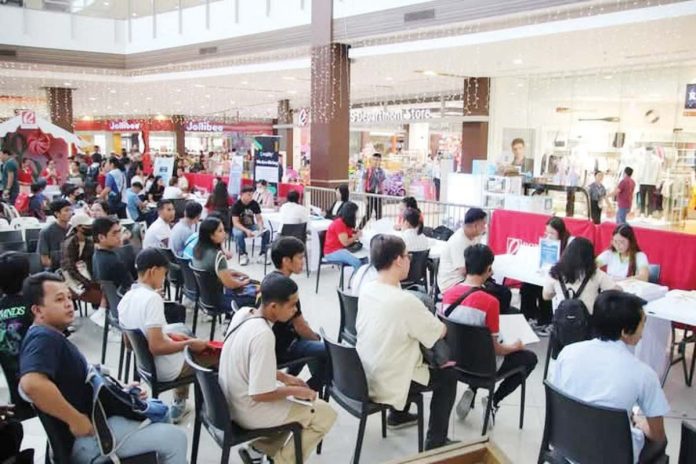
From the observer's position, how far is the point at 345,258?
6.57 m

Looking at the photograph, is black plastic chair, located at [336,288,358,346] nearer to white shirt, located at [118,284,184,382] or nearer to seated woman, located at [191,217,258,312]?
seated woman, located at [191,217,258,312]

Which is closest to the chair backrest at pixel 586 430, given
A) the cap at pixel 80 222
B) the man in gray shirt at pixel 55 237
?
the cap at pixel 80 222

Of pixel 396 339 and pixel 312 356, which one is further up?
pixel 396 339

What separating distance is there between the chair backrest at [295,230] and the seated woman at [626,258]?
3711 mm

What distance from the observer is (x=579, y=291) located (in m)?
4.14

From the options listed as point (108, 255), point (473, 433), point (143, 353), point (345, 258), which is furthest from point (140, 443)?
point (345, 258)

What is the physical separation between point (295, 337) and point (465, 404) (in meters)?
1.21

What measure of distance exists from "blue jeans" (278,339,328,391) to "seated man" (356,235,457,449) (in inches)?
19.9

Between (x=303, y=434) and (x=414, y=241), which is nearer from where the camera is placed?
(x=303, y=434)

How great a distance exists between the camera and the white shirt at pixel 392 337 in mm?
2971

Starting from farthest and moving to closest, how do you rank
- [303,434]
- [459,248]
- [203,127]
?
[203,127] < [459,248] < [303,434]

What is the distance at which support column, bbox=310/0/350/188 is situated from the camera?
35.1ft

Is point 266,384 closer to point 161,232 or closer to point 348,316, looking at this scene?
point 348,316

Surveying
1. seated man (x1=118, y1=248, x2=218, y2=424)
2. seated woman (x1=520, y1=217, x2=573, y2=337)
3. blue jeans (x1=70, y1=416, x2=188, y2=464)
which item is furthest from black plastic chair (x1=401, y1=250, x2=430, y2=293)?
blue jeans (x1=70, y1=416, x2=188, y2=464)
